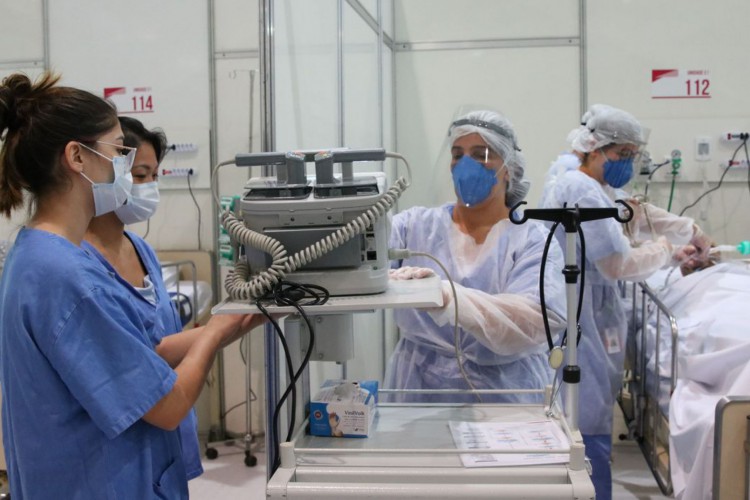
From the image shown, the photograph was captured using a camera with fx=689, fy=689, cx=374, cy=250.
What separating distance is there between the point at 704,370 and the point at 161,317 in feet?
4.88

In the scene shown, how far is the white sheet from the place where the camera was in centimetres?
172

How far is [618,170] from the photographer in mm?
2551

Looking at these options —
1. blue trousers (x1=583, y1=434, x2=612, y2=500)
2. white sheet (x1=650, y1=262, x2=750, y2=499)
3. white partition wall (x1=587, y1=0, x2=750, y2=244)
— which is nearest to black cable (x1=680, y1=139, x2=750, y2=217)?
white partition wall (x1=587, y1=0, x2=750, y2=244)

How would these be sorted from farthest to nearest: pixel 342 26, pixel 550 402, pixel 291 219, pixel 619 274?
1. pixel 619 274
2. pixel 342 26
3. pixel 550 402
4. pixel 291 219

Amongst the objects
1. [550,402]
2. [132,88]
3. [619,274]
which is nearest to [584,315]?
[619,274]

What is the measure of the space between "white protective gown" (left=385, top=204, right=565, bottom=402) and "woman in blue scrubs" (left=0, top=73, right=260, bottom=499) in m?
0.53

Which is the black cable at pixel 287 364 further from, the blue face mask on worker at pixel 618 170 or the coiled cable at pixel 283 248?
the blue face mask on worker at pixel 618 170

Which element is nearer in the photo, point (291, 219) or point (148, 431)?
point (291, 219)

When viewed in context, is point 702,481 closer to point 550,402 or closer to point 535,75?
point 550,402

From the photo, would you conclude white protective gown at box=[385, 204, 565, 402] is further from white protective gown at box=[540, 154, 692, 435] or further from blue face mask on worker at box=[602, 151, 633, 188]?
blue face mask on worker at box=[602, 151, 633, 188]

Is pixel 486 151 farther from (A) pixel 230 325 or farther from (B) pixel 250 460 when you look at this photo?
(B) pixel 250 460

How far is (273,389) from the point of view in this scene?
136 centimetres

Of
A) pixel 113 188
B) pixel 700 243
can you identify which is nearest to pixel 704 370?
pixel 700 243

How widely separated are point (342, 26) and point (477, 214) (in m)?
0.85
